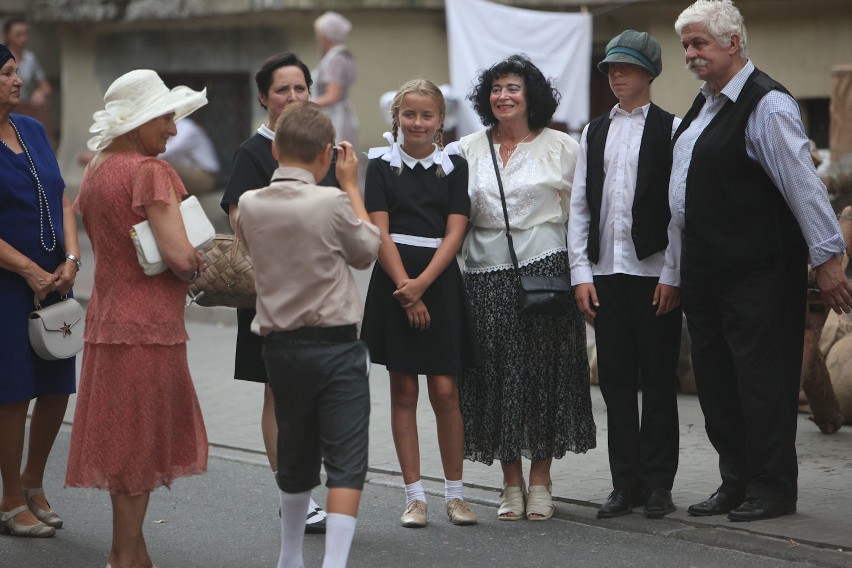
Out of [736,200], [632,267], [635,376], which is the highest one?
[736,200]

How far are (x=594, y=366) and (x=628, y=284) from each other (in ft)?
9.50

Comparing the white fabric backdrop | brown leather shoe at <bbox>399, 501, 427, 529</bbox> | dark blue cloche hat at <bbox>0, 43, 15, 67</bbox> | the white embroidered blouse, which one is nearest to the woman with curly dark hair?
the white embroidered blouse

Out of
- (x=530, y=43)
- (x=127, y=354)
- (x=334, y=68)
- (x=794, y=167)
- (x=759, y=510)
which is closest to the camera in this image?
(x=127, y=354)

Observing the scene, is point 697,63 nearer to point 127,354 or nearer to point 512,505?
point 512,505

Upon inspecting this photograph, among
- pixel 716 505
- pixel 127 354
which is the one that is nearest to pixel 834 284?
pixel 716 505

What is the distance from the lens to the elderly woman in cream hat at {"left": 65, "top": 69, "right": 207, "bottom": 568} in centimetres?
504

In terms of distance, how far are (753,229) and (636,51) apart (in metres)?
0.88

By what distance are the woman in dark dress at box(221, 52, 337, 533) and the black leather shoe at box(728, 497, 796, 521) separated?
5.68 feet

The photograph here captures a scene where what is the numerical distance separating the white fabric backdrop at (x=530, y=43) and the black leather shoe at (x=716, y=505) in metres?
6.72

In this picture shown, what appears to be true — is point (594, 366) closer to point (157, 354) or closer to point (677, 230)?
point (677, 230)

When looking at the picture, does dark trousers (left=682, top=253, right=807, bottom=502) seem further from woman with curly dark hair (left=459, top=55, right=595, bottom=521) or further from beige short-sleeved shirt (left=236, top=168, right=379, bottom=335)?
beige short-sleeved shirt (left=236, top=168, right=379, bottom=335)

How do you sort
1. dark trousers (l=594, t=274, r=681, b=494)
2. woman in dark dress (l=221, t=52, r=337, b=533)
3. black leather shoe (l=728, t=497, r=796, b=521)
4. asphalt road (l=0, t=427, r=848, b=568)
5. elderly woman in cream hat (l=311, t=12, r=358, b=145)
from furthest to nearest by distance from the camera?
1. elderly woman in cream hat (l=311, t=12, r=358, b=145)
2. dark trousers (l=594, t=274, r=681, b=494)
3. woman in dark dress (l=221, t=52, r=337, b=533)
4. black leather shoe (l=728, t=497, r=796, b=521)
5. asphalt road (l=0, t=427, r=848, b=568)

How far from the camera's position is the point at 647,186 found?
5.89 metres

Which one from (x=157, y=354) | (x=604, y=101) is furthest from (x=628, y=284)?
(x=604, y=101)
